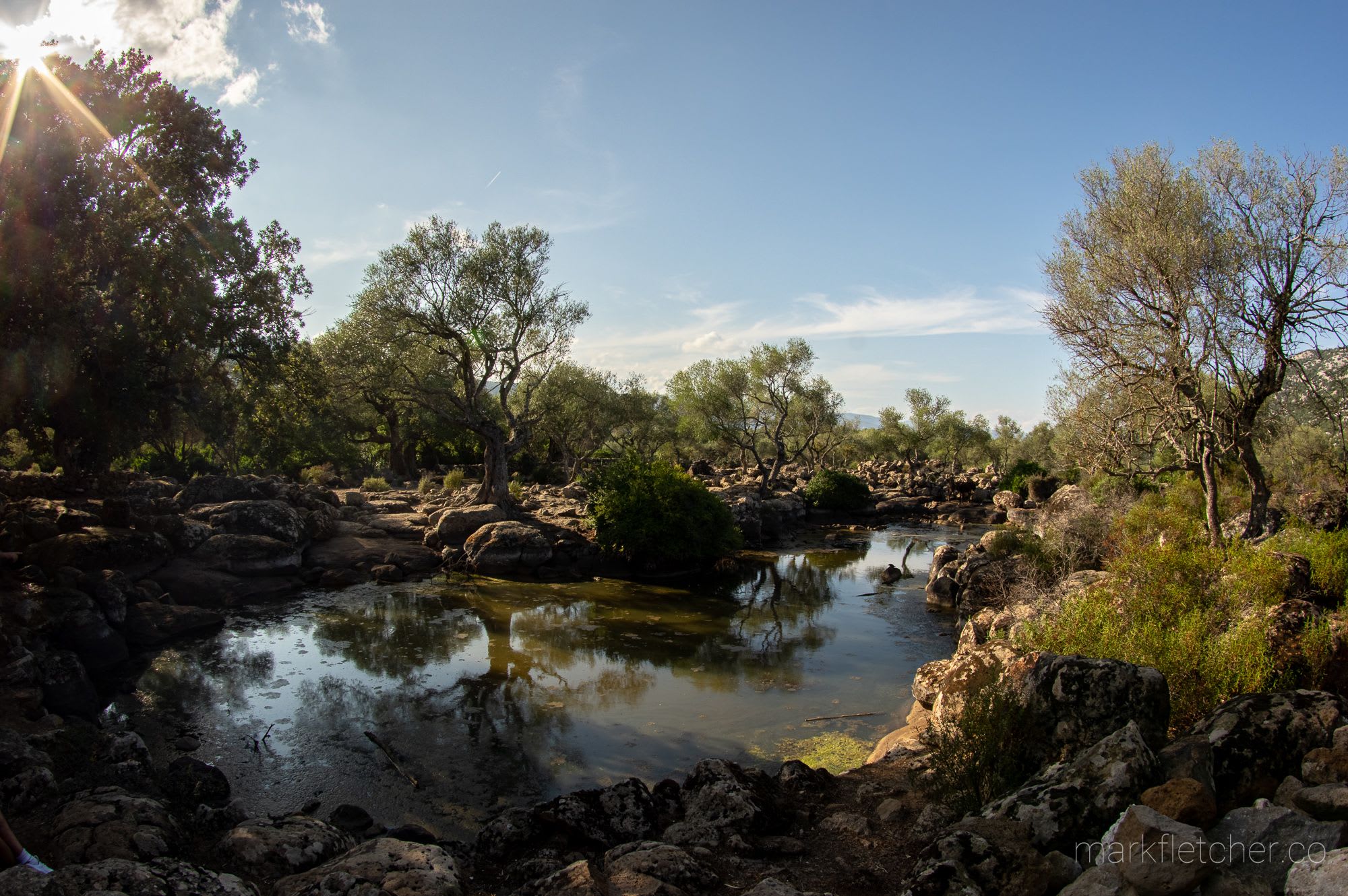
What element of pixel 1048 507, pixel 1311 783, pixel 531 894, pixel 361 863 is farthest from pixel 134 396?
pixel 1048 507

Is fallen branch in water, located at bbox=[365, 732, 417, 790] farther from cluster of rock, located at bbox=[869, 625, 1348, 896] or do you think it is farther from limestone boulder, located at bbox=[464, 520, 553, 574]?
limestone boulder, located at bbox=[464, 520, 553, 574]

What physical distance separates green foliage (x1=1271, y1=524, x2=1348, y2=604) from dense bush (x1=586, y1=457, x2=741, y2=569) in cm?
1624

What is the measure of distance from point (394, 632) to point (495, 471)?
45.1 ft

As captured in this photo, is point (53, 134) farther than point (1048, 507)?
No

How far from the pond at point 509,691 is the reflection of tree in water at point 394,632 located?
70 millimetres

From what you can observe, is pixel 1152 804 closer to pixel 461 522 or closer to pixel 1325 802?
pixel 1325 802

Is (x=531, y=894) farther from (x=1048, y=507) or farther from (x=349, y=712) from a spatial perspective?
(x=1048, y=507)

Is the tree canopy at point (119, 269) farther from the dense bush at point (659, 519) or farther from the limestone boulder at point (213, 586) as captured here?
the dense bush at point (659, 519)

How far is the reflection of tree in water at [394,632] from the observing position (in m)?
14.9

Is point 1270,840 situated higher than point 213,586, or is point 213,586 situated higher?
point 1270,840

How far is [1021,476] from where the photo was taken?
163 ft

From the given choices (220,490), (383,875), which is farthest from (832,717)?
(220,490)

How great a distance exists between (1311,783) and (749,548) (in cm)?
2695

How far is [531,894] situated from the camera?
512 cm
